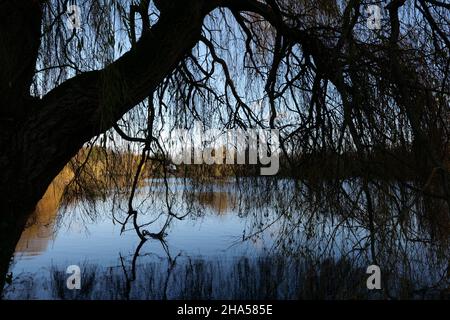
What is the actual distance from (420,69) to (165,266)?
271 cm

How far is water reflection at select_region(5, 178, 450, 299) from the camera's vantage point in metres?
1.67

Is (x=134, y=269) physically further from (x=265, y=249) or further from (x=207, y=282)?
(x=265, y=249)

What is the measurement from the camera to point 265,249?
381 cm

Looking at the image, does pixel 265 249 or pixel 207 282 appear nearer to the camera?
pixel 207 282

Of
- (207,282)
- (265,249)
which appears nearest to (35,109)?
(207,282)

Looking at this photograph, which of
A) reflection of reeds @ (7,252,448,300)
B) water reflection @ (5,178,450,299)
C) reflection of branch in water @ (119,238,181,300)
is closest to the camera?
water reflection @ (5,178,450,299)

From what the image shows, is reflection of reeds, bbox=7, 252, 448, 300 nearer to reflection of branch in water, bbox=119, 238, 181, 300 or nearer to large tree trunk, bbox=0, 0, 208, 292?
reflection of branch in water, bbox=119, 238, 181, 300

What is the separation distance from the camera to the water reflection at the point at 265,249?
5.49ft

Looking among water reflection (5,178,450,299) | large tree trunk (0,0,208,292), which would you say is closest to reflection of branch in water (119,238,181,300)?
water reflection (5,178,450,299)

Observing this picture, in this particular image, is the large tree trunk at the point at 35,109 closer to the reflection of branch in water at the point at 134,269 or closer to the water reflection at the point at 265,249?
the water reflection at the point at 265,249

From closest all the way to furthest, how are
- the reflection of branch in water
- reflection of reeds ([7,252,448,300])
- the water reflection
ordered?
the water reflection
reflection of reeds ([7,252,448,300])
the reflection of branch in water

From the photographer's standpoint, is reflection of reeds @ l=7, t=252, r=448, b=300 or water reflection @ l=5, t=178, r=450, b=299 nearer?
water reflection @ l=5, t=178, r=450, b=299

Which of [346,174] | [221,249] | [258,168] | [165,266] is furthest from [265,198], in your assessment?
[221,249]

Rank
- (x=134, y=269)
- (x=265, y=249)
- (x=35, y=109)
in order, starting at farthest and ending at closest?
(x=265, y=249) → (x=134, y=269) → (x=35, y=109)
